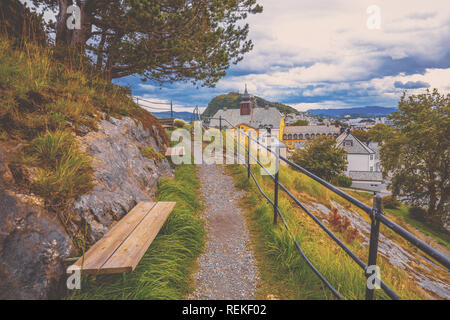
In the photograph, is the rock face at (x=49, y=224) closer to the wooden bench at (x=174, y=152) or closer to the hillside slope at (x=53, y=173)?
the hillside slope at (x=53, y=173)

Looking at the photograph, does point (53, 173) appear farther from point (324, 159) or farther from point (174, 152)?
point (324, 159)

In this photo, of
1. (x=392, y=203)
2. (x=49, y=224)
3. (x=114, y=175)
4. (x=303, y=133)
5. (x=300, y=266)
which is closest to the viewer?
(x=49, y=224)

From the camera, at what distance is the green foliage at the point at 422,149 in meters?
24.4

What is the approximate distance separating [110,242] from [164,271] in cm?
72

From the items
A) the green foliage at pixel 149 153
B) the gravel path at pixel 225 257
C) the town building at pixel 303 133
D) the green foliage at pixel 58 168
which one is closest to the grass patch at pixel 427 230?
the gravel path at pixel 225 257

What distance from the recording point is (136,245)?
262cm

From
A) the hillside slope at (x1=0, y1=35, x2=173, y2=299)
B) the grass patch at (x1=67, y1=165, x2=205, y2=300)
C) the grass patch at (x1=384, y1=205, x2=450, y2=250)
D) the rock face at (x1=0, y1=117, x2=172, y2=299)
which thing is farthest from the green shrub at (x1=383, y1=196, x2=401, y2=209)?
the rock face at (x1=0, y1=117, x2=172, y2=299)

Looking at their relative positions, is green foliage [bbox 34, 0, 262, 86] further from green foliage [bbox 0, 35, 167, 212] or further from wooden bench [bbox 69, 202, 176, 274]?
wooden bench [bbox 69, 202, 176, 274]

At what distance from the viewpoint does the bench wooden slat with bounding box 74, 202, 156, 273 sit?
2242mm

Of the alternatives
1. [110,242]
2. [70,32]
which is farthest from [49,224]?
[70,32]

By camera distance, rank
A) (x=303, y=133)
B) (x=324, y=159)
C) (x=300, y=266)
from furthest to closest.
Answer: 1. (x=303, y=133)
2. (x=324, y=159)
3. (x=300, y=266)

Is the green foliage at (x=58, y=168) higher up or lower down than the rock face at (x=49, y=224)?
higher up

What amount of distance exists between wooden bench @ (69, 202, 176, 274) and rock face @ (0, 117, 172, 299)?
200mm

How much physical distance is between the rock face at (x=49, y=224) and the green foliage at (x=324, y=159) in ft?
96.9
